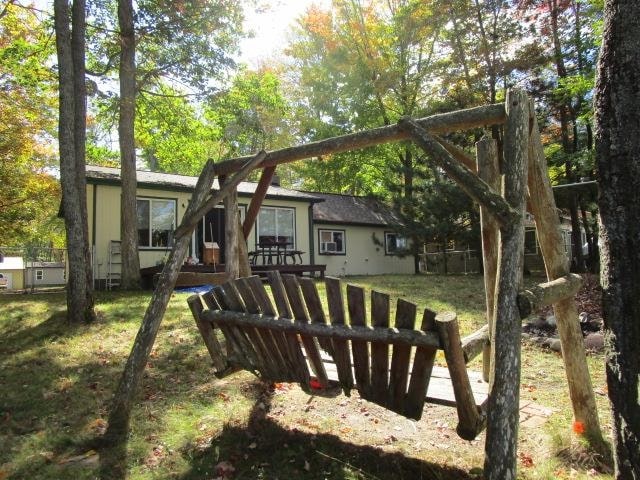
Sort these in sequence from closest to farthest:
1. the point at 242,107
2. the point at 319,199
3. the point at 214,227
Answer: the point at 242,107 < the point at 214,227 < the point at 319,199

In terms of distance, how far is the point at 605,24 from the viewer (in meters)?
2.39

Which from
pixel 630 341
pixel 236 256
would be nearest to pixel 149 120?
pixel 236 256

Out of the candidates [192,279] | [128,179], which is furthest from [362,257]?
[192,279]

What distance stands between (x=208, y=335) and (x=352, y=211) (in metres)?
19.8

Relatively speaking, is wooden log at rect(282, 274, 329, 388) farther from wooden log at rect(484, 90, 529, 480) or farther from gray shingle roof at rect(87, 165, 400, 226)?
gray shingle roof at rect(87, 165, 400, 226)

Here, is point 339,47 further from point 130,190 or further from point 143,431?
point 143,431

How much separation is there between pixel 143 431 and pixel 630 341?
3674 mm

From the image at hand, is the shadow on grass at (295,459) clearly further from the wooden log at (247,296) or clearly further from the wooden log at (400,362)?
the wooden log at (247,296)

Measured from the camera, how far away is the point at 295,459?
3.36m

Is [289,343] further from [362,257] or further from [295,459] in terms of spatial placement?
[362,257]

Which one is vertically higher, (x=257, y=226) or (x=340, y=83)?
(x=340, y=83)

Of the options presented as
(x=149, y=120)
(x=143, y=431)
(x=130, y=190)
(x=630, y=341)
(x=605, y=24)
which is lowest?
(x=143, y=431)

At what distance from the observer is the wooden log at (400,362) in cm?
264

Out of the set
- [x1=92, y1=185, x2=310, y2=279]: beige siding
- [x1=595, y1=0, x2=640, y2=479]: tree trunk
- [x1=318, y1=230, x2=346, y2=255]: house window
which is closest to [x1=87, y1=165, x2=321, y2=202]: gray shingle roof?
[x1=92, y1=185, x2=310, y2=279]: beige siding
